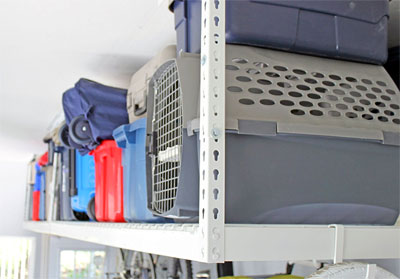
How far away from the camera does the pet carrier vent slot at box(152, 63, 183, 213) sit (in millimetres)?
1053

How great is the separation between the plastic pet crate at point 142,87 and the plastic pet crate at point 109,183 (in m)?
0.13

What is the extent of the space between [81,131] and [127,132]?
41 cm

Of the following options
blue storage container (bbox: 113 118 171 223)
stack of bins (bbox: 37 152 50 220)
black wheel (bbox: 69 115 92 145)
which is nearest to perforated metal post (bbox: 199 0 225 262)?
blue storage container (bbox: 113 118 171 223)

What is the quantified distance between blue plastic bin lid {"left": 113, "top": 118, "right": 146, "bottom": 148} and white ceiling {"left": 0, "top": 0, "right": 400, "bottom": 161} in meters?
0.35

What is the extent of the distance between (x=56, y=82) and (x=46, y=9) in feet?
2.63

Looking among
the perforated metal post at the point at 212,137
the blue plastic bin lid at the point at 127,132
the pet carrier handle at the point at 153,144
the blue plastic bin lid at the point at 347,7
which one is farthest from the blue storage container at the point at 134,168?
the perforated metal post at the point at 212,137

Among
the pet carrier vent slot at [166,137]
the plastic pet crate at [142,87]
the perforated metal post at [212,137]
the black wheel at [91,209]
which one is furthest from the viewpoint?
the black wheel at [91,209]

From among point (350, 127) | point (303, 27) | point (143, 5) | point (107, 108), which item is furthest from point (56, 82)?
point (350, 127)

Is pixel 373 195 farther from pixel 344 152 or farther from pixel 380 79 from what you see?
pixel 380 79

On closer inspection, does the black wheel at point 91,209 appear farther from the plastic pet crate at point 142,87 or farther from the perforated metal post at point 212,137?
the perforated metal post at point 212,137

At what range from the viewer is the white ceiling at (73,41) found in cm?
155

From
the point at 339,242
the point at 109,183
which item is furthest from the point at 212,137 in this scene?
the point at 109,183

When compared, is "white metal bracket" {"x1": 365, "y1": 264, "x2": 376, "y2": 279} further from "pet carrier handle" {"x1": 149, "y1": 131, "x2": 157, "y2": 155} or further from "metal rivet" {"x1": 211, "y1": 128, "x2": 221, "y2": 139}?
"pet carrier handle" {"x1": 149, "y1": 131, "x2": 157, "y2": 155}

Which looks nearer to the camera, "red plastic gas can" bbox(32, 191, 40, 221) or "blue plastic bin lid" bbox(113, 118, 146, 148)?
"blue plastic bin lid" bbox(113, 118, 146, 148)
